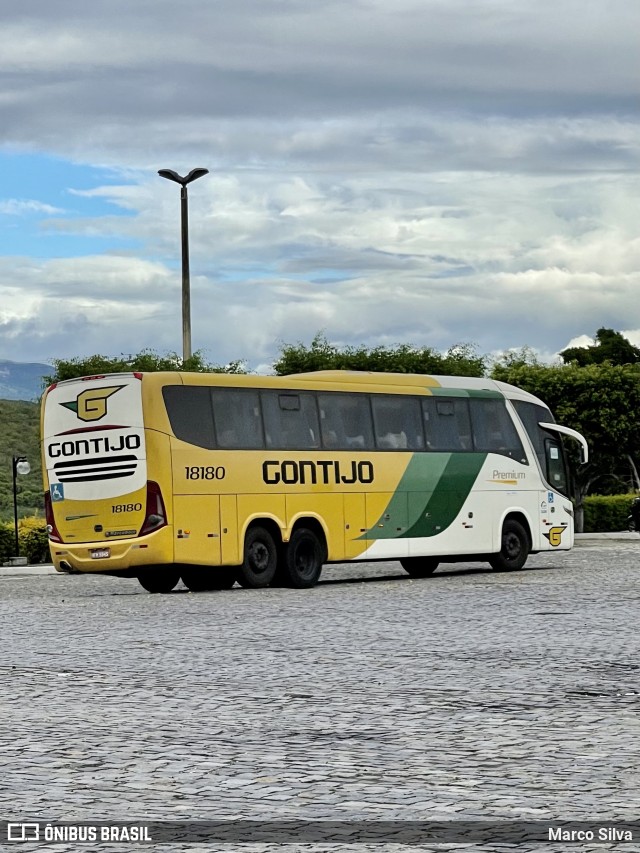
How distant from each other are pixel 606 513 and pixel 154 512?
36441 millimetres

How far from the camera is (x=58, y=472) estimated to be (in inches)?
1003

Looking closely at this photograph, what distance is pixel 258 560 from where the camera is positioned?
2559cm

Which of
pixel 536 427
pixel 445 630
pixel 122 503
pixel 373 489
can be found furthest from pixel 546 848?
pixel 536 427

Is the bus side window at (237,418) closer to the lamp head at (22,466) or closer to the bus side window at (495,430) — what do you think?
the bus side window at (495,430)

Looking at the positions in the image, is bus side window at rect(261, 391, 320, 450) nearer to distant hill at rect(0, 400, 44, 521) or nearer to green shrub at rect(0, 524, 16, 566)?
green shrub at rect(0, 524, 16, 566)

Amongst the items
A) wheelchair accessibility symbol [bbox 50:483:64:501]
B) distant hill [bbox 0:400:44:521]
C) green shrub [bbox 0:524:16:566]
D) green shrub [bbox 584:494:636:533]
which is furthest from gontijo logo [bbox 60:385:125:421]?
distant hill [bbox 0:400:44:521]

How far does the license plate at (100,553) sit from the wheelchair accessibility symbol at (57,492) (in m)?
1.24

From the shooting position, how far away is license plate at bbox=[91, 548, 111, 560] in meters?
24.4

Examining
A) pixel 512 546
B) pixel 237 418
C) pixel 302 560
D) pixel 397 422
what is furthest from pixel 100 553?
pixel 512 546

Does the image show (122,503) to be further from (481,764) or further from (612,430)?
(612,430)

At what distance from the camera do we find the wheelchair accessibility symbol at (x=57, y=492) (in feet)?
83.2

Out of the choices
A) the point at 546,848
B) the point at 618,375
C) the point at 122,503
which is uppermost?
the point at 618,375

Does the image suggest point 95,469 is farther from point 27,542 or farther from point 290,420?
point 27,542

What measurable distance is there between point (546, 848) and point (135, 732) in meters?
3.82
